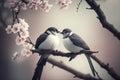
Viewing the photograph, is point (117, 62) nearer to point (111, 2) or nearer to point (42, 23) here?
point (111, 2)

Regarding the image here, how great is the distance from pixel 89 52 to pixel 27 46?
16.9 inches

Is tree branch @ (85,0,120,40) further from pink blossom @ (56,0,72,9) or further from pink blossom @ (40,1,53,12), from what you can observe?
pink blossom @ (40,1,53,12)

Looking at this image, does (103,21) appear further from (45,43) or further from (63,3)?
(45,43)

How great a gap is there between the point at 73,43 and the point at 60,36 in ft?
0.33

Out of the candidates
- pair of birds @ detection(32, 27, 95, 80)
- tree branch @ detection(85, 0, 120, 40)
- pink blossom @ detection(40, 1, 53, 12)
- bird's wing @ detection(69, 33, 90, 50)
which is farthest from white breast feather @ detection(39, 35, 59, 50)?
tree branch @ detection(85, 0, 120, 40)

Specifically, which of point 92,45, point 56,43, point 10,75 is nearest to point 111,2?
point 92,45

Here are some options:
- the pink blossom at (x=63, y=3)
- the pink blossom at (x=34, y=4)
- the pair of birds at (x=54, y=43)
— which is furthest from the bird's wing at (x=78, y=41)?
the pink blossom at (x=34, y=4)

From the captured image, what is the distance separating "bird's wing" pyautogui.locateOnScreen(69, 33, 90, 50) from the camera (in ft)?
7.27

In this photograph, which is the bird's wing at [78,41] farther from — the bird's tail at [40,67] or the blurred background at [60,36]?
the bird's tail at [40,67]

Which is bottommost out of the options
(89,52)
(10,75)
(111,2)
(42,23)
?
(10,75)

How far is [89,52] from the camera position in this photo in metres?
2.24

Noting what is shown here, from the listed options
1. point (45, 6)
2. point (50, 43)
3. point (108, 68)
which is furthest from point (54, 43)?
point (108, 68)

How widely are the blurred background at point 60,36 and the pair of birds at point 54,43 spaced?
29mm

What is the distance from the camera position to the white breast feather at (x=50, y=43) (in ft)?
7.23
